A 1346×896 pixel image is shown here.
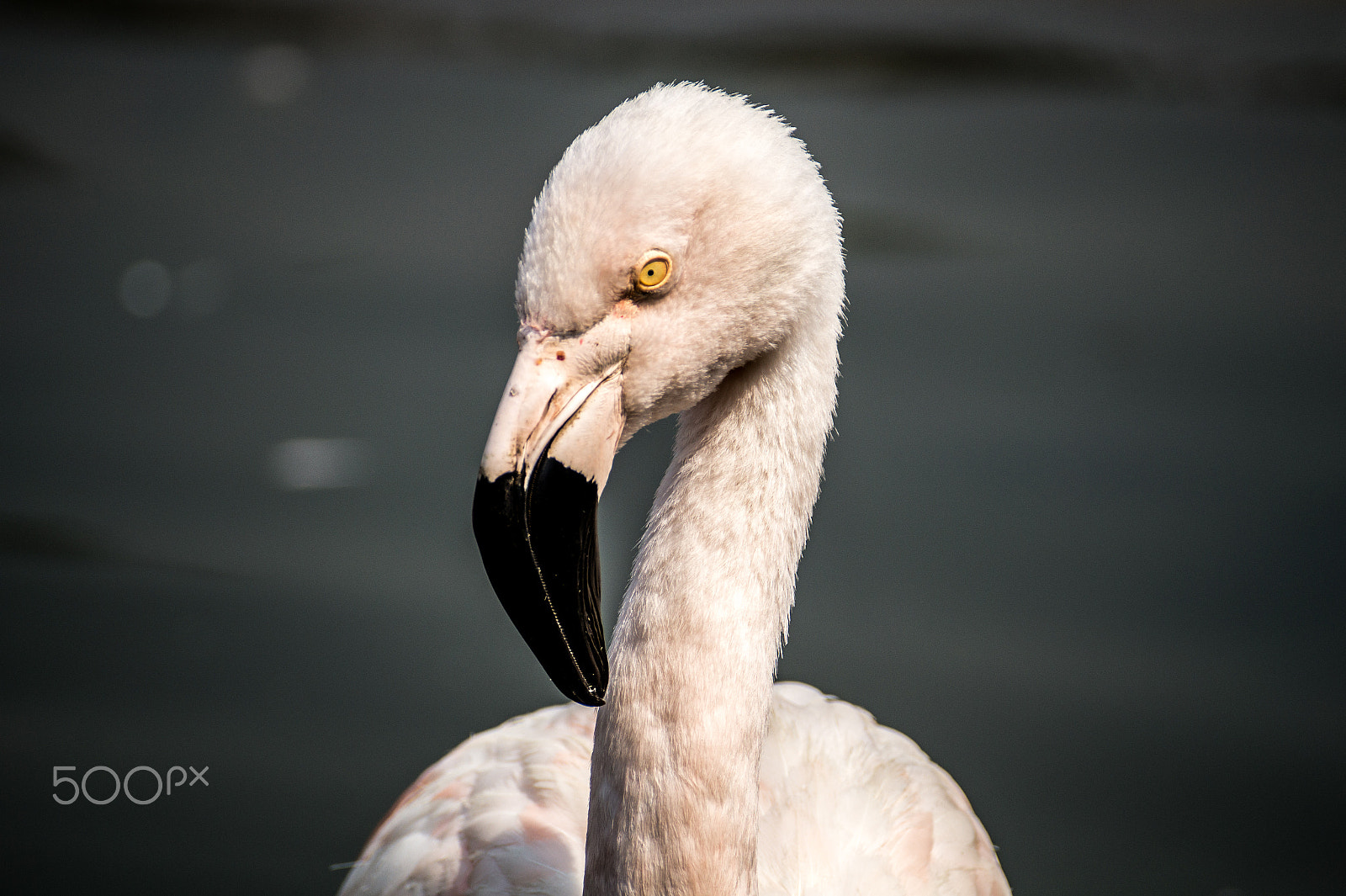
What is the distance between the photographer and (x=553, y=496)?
1225 mm

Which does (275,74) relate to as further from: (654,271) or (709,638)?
(709,638)

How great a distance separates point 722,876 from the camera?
4.36 ft

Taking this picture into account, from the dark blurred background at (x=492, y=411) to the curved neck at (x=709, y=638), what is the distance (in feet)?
3.50

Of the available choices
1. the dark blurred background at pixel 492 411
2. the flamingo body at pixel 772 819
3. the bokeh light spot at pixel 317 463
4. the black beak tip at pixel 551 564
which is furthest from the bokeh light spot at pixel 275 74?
the black beak tip at pixel 551 564

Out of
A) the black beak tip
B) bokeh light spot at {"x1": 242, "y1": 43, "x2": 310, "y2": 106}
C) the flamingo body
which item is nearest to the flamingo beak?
the black beak tip

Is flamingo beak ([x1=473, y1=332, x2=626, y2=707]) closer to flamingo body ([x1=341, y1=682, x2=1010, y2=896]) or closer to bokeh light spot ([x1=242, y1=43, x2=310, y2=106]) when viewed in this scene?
flamingo body ([x1=341, y1=682, x2=1010, y2=896])

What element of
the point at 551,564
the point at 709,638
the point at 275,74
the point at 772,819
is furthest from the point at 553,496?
the point at 275,74

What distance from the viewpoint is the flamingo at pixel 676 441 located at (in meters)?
1.22

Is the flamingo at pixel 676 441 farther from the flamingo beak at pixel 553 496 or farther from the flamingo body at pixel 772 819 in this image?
the flamingo body at pixel 772 819

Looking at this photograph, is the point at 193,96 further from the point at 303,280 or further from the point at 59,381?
the point at 59,381

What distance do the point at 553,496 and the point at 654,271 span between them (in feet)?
0.92

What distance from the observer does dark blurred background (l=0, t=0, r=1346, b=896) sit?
2797 millimetres

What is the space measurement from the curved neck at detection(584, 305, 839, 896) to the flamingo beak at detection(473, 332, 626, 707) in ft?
0.28

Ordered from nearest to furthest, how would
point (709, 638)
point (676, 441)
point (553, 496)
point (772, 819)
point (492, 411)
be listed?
point (553, 496), point (709, 638), point (676, 441), point (772, 819), point (492, 411)
